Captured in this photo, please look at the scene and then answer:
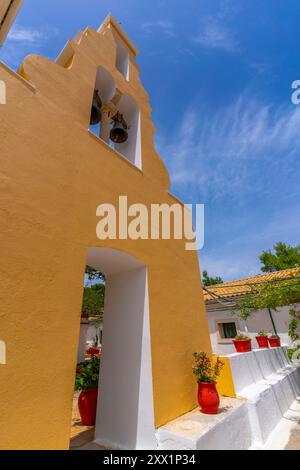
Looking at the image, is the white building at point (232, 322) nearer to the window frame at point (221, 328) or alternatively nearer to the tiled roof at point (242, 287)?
the window frame at point (221, 328)

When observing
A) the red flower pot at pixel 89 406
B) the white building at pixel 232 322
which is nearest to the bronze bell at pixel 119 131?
the red flower pot at pixel 89 406

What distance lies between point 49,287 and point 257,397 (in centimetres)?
443

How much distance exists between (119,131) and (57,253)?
370 cm

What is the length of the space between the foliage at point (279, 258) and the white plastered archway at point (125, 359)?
23676 mm

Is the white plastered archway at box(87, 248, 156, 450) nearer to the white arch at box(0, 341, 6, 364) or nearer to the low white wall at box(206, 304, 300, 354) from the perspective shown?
the white arch at box(0, 341, 6, 364)

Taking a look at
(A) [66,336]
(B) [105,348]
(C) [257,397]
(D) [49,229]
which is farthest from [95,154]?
(C) [257,397]

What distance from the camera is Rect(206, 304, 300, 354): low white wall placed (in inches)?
426

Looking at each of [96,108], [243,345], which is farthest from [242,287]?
[96,108]

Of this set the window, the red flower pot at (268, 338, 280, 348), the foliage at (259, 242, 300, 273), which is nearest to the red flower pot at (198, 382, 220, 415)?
the red flower pot at (268, 338, 280, 348)

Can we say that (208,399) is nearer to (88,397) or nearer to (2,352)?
(88,397)

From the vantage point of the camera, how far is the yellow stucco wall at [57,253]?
2.17 meters

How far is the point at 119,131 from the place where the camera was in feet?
17.5

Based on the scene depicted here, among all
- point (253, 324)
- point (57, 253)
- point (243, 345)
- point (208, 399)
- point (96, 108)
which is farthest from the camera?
point (253, 324)
